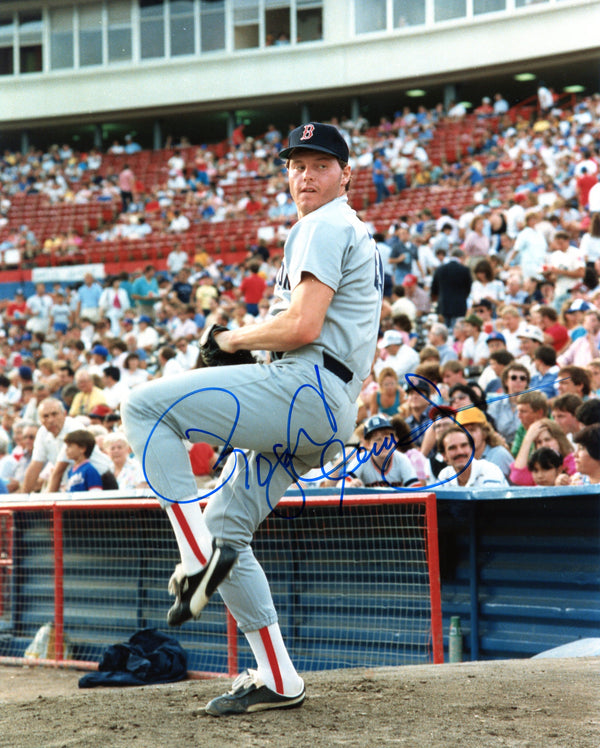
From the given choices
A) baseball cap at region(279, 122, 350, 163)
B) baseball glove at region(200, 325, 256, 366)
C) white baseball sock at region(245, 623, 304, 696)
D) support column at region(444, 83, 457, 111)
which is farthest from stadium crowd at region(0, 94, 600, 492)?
support column at region(444, 83, 457, 111)

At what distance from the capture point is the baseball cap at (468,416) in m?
6.85

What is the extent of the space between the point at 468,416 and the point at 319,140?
12.0 feet

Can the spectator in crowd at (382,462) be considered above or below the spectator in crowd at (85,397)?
below

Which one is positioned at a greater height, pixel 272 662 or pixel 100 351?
pixel 100 351

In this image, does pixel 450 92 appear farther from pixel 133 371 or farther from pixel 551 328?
pixel 551 328

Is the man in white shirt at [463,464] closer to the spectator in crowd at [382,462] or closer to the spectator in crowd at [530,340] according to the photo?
the spectator in crowd at [382,462]

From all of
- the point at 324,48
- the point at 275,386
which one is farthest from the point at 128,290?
the point at 275,386

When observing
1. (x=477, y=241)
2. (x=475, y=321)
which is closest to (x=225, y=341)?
(x=475, y=321)

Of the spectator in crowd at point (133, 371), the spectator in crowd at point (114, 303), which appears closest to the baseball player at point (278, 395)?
the spectator in crowd at point (133, 371)

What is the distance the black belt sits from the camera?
354 centimetres

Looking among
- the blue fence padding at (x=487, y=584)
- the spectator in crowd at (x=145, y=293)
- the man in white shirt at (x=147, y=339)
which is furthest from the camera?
the spectator in crowd at (x=145, y=293)

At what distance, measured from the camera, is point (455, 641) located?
587 cm

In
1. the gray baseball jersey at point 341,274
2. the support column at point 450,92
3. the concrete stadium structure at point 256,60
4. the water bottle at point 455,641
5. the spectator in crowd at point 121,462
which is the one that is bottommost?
the water bottle at point 455,641

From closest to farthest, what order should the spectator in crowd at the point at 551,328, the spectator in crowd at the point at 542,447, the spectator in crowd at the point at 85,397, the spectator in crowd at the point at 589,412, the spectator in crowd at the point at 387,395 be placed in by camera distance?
1. the spectator in crowd at the point at 589,412
2. the spectator in crowd at the point at 542,447
3. the spectator in crowd at the point at 387,395
4. the spectator in crowd at the point at 551,328
5. the spectator in crowd at the point at 85,397
